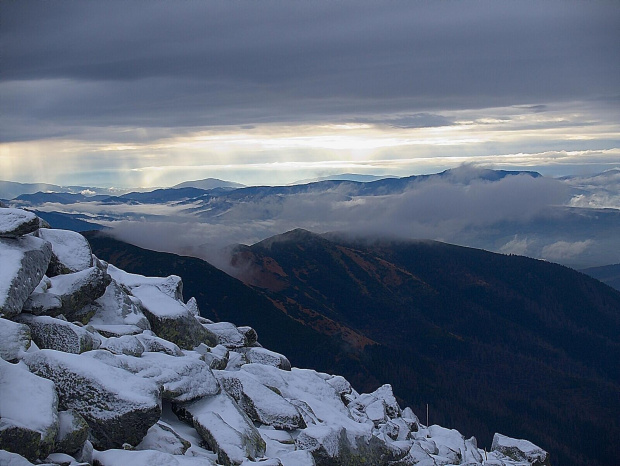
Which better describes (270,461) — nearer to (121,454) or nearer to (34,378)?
(121,454)

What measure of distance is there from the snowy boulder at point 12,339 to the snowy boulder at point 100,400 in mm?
495

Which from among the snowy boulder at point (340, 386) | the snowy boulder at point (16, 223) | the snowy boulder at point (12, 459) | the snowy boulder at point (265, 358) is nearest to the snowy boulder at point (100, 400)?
the snowy boulder at point (12, 459)

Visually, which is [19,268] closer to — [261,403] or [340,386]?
[261,403]

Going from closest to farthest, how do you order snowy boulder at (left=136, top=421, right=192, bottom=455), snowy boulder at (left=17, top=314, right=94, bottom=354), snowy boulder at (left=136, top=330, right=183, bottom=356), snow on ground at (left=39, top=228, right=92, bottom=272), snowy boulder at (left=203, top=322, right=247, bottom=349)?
snowy boulder at (left=136, top=421, right=192, bottom=455), snowy boulder at (left=17, top=314, right=94, bottom=354), snowy boulder at (left=136, top=330, right=183, bottom=356), snow on ground at (left=39, top=228, right=92, bottom=272), snowy boulder at (left=203, top=322, right=247, bottom=349)

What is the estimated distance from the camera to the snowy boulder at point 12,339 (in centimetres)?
2123

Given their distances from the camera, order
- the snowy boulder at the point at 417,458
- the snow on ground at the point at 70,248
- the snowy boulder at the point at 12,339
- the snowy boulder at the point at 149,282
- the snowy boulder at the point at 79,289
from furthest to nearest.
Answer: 1. the snowy boulder at the point at 149,282
2. the snow on ground at the point at 70,248
3. the snowy boulder at the point at 417,458
4. the snowy boulder at the point at 79,289
5. the snowy boulder at the point at 12,339

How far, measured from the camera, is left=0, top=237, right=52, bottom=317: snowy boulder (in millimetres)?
24062

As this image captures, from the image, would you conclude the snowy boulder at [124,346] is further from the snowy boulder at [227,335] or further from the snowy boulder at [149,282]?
the snowy boulder at [227,335]

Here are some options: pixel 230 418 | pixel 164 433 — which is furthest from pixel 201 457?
pixel 230 418

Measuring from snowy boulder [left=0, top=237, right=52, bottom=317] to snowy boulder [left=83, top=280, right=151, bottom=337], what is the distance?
3.99 meters

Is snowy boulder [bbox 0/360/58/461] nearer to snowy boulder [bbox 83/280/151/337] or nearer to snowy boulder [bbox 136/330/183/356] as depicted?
snowy boulder [bbox 136/330/183/356]

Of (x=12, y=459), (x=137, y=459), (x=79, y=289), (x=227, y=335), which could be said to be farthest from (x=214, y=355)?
(x=12, y=459)

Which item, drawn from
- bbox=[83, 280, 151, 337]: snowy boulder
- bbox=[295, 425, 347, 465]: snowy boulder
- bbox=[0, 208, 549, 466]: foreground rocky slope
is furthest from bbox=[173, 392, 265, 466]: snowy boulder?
bbox=[83, 280, 151, 337]: snowy boulder

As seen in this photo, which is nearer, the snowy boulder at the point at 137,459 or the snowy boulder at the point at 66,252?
the snowy boulder at the point at 137,459
